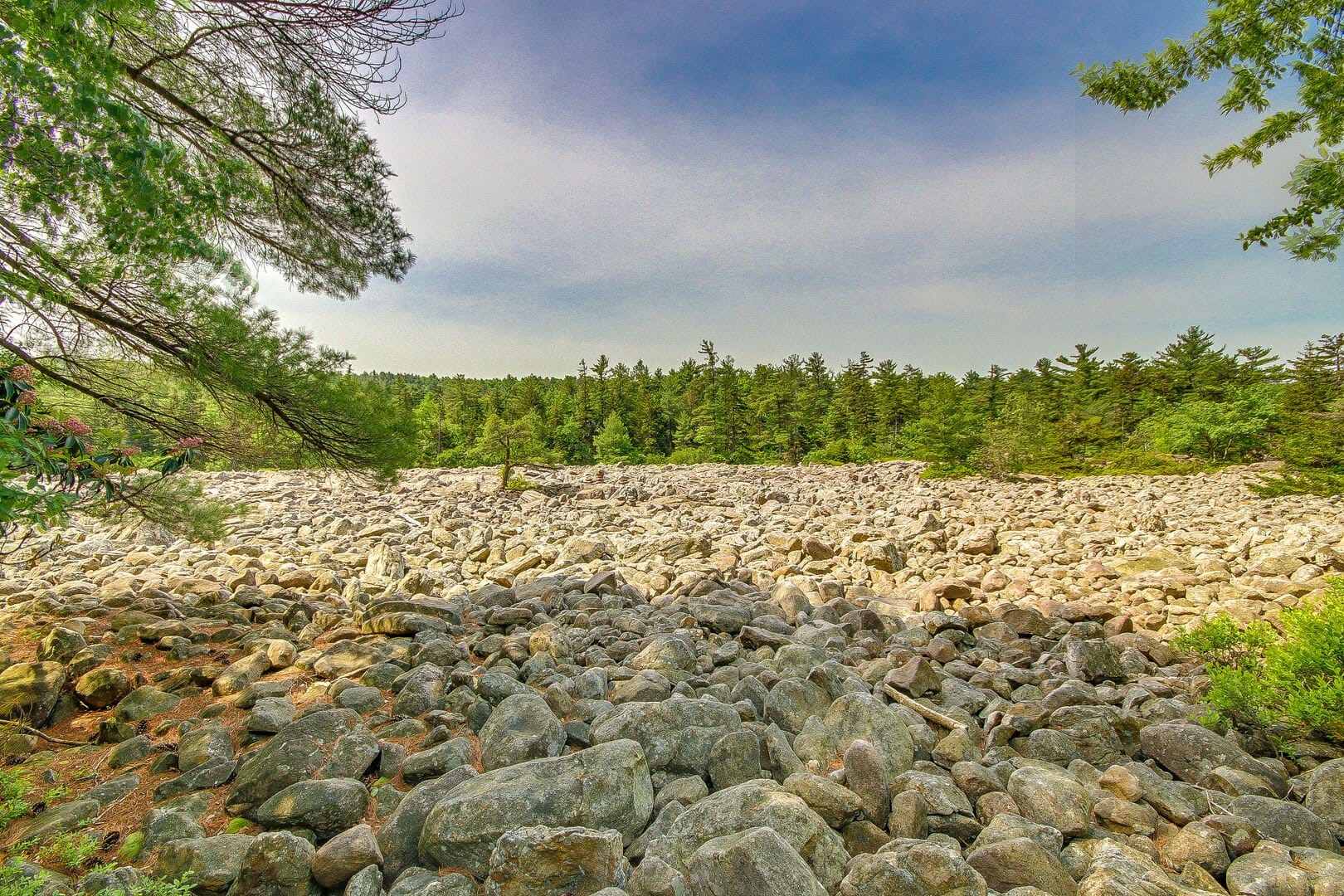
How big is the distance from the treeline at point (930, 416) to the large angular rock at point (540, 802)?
3.46m

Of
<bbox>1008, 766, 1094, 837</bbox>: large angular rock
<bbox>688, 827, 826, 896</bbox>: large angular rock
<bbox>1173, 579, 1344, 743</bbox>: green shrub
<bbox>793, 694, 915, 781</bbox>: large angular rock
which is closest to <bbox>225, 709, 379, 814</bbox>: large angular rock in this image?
<bbox>688, 827, 826, 896</bbox>: large angular rock

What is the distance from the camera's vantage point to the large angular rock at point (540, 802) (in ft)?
7.22

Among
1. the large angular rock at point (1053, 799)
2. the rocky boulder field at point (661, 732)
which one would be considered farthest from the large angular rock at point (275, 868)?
the large angular rock at point (1053, 799)

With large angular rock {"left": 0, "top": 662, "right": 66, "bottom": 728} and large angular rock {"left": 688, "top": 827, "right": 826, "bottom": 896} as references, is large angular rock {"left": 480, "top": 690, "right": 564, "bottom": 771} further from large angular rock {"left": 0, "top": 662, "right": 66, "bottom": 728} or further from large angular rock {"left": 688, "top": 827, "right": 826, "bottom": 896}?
large angular rock {"left": 0, "top": 662, "right": 66, "bottom": 728}

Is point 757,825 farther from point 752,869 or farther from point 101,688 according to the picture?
point 101,688

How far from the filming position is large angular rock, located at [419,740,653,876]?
220 cm

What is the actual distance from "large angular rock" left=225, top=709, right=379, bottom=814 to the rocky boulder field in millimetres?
13

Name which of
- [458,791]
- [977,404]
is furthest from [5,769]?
[977,404]

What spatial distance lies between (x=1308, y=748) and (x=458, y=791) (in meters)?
4.28

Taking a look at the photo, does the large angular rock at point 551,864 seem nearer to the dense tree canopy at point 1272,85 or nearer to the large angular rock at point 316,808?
the large angular rock at point 316,808

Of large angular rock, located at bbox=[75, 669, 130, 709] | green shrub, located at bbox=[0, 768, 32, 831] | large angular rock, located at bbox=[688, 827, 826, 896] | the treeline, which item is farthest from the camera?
the treeline

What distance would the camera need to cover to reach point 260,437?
469cm

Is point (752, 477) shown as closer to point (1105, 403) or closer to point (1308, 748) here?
point (1308, 748)

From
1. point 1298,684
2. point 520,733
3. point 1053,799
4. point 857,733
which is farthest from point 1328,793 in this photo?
point 520,733
